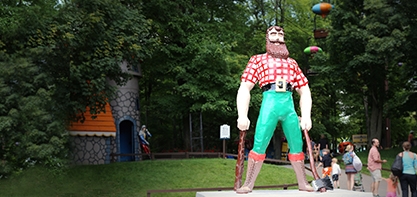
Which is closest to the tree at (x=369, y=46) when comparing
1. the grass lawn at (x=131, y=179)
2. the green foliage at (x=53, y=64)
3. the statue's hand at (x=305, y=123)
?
the grass lawn at (x=131, y=179)

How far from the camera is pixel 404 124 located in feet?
140

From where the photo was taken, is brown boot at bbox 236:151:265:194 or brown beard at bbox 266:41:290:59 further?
brown beard at bbox 266:41:290:59

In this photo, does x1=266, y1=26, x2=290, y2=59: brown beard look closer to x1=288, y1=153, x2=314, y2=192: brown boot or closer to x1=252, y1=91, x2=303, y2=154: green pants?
x1=252, y1=91, x2=303, y2=154: green pants

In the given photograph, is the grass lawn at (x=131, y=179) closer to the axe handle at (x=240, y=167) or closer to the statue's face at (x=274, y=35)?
the axe handle at (x=240, y=167)

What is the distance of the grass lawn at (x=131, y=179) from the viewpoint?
57.7 feet

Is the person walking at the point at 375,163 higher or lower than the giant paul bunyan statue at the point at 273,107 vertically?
lower

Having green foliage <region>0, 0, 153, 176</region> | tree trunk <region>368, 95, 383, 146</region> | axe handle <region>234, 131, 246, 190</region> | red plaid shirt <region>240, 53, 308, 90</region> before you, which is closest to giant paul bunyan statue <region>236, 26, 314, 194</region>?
red plaid shirt <region>240, 53, 308, 90</region>

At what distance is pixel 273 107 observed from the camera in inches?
391

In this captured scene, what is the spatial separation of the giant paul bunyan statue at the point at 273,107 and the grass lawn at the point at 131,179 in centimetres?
800

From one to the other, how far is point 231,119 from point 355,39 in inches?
372

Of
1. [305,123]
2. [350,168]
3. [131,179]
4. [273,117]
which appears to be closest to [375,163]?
[350,168]

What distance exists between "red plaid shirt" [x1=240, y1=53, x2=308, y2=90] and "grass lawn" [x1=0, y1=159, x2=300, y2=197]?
812cm

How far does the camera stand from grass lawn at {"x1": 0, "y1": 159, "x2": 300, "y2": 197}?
17.6m

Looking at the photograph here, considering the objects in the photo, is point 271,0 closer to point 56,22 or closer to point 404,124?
point 404,124
